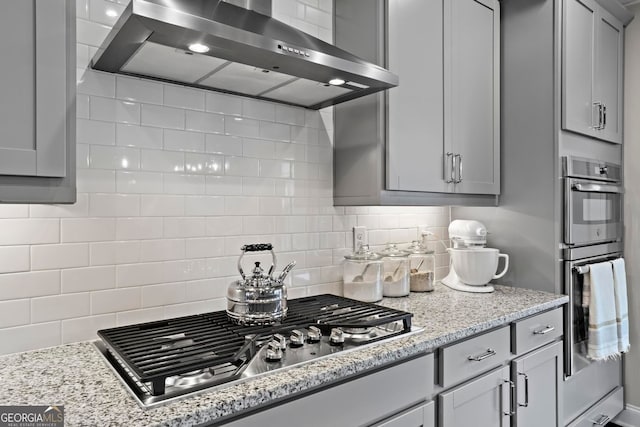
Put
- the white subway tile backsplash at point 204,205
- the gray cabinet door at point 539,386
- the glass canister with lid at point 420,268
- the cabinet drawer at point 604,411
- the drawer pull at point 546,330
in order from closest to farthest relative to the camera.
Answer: the white subway tile backsplash at point 204,205, the gray cabinet door at point 539,386, the drawer pull at point 546,330, the glass canister with lid at point 420,268, the cabinet drawer at point 604,411

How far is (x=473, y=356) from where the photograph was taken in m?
1.67

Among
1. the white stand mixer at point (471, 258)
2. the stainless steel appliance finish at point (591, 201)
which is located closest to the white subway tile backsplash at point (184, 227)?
the white stand mixer at point (471, 258)

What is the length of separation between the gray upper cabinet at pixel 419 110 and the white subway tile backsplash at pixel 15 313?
131 cm

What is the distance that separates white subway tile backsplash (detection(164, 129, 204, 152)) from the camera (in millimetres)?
1643

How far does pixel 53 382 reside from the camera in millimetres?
1137

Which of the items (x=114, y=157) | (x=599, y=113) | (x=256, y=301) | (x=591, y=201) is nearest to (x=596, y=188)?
(x=591, y=201)

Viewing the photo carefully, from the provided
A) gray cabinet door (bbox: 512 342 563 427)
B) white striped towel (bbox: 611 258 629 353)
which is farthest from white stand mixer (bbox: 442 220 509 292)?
white striped towel (bbox: 611 258 629 353)

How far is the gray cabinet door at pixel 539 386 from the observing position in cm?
190


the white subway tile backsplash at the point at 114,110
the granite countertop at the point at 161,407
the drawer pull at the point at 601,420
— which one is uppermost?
the white subway tile backsplash at the point at 114,110

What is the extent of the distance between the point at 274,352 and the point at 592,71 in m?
2.50

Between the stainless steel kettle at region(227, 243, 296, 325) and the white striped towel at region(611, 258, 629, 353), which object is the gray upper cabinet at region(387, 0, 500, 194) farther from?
the white striped towel at region(611, 258, 629, 353)

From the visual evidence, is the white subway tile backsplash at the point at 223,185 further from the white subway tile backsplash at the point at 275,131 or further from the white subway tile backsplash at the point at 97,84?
the white subway tile backsplash at the point at 97,84

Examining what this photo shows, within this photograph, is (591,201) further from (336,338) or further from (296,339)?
(296,339)

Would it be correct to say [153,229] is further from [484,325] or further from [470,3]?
[470,3]
